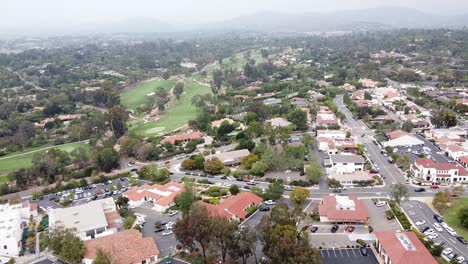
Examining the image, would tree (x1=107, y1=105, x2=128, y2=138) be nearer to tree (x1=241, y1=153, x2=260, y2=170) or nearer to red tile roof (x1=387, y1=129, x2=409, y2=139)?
tree (x1=241, y1=153, x2=260, y2=170)

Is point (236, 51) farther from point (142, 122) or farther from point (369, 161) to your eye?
point (369, 161)

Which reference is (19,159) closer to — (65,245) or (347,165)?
(65,245)

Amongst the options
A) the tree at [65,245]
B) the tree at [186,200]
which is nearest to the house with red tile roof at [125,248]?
the tree at [65,245]

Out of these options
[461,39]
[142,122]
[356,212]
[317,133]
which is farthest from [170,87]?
[461,39]

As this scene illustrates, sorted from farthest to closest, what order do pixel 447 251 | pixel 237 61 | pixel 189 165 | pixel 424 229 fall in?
pixel 237 61
pixel 189 165
pixel 424 229
pixel 447 251

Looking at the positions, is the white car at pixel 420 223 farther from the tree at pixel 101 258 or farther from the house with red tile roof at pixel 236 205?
the tree at pixel 101 258

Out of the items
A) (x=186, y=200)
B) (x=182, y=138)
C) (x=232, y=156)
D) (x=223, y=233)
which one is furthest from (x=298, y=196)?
(x=182, y=138)

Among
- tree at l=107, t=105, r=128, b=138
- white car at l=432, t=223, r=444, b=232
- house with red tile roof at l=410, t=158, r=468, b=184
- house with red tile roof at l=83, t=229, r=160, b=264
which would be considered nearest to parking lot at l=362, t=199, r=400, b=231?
white car at l=432, t=223, r=444, b=232
